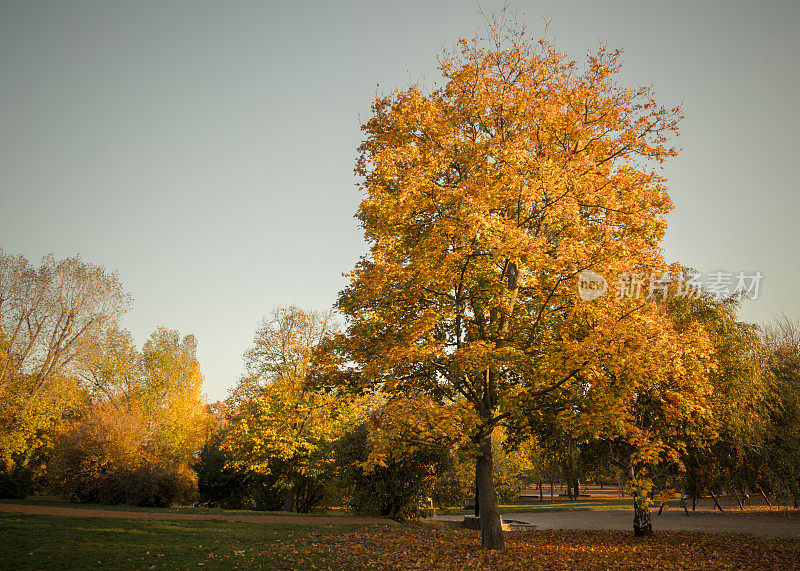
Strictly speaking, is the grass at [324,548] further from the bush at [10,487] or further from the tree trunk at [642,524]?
the bush at [10,487]

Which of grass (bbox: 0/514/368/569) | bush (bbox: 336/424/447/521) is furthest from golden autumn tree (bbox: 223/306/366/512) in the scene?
grass (bbox: 0/514/368/569)

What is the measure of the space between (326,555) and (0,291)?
27614mm

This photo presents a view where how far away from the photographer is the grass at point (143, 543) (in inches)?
385

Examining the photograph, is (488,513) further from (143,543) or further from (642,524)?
(143,543)

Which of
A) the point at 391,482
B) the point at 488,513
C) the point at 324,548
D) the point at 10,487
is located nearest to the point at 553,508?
the point at 391,482

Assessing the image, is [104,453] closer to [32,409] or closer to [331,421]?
[32,409]

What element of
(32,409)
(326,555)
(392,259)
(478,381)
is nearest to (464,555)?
(326,555)

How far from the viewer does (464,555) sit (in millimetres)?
11484

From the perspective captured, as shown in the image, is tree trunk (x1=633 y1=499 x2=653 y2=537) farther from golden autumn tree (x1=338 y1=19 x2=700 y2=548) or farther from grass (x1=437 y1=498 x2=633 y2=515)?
grass (x1=437 y1=498 x2=633 y2=515)

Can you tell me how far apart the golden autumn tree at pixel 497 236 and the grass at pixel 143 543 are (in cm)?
535

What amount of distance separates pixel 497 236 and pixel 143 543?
12434mm

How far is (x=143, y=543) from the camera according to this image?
1196cm

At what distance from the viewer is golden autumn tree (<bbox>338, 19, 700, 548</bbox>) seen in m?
10.9

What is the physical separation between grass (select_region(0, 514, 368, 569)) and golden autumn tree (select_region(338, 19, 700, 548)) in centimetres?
535
